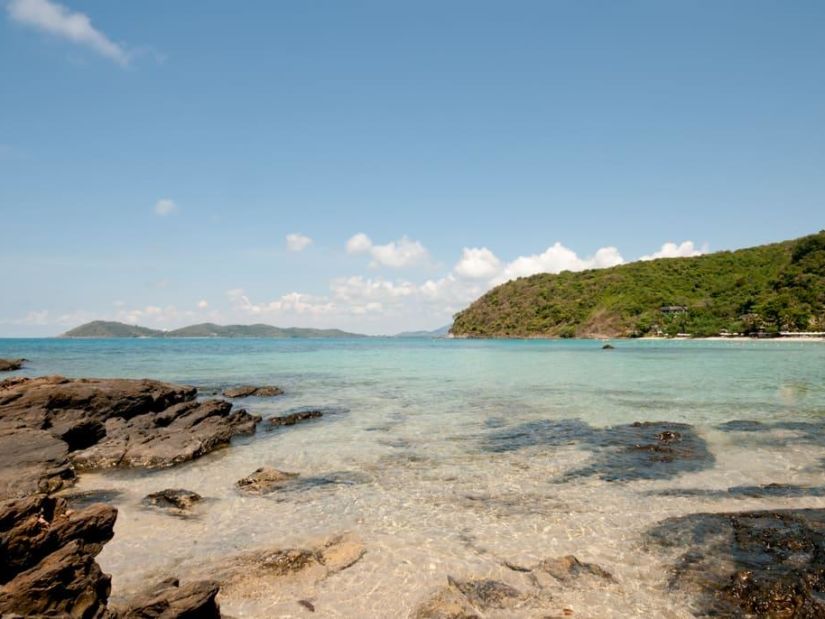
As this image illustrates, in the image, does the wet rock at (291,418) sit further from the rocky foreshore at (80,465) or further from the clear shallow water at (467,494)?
the rocky foreshore at (80,465)

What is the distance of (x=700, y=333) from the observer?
4729 inches

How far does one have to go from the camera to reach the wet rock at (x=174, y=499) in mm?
11934

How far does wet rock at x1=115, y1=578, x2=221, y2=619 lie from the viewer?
595 centimetres

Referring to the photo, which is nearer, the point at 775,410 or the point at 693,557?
the point at 693,557

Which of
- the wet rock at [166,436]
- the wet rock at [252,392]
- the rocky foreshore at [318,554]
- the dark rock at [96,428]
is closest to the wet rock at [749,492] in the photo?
the rocky foreshore at [318,554]

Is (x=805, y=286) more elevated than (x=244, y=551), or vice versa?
(x=805, y=286)

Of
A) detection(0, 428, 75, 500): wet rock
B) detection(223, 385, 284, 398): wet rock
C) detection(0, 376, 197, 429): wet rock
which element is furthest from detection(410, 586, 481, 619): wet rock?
detection(223, 385, 284, 398): wet rock

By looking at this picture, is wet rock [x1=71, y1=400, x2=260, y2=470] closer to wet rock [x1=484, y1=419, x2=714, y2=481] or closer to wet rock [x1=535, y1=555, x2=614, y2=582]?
wet rock [x1=484, y1=419, x2=714, y2=481]

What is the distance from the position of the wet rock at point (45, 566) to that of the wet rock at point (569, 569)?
6.88m

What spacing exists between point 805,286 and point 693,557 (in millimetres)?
131808

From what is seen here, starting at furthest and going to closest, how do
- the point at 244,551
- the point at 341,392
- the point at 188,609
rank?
the point at 341,392 < the point at 244,551 < the point at 188,609

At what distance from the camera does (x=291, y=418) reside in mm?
23453

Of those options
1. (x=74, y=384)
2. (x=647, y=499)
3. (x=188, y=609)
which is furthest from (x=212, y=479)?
(x=74, y=384)

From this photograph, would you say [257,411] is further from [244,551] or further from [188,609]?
[188,609]
